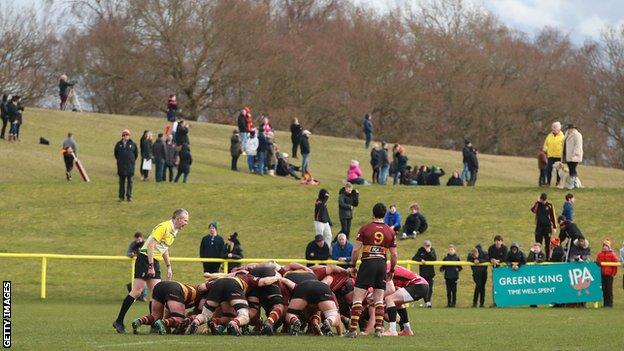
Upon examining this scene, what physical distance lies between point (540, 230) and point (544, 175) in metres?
11.0

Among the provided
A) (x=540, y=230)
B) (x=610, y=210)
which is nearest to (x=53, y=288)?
(x=540, y=230)

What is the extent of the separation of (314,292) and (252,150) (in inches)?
1456

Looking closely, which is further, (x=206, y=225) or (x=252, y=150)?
(x=252, y=150)

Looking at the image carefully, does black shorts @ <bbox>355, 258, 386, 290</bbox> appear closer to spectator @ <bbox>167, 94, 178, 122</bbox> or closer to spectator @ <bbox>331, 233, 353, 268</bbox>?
spectator @ <bbox>331, 233, 353, 268</bbox>

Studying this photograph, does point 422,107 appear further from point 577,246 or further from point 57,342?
point 57,342

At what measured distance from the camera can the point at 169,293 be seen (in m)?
19.4

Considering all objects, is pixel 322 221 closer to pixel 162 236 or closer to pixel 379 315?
pixel 162 236

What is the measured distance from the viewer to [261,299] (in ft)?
64.6

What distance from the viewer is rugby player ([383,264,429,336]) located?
63.9ft

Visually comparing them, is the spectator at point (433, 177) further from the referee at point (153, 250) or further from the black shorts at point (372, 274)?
the black shorts at point (372, 274)

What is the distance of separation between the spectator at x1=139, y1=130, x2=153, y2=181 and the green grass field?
4.36 ft

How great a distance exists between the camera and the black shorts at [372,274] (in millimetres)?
18719

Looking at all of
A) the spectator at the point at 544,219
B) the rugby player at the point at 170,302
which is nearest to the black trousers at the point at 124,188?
the spectator at the point at 544,219

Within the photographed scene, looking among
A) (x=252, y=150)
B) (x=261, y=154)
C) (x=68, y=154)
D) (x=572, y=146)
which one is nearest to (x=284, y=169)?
(x=261, y=154)
